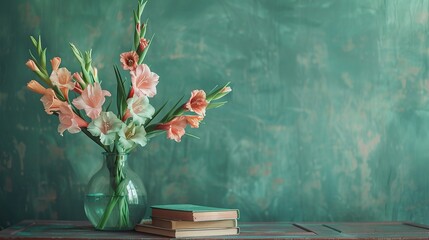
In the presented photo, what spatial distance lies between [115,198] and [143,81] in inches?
15.1

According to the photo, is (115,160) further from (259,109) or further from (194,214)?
(259,109)

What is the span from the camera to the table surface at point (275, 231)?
190cm

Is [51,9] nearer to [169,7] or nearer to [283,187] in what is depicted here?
[169,7]

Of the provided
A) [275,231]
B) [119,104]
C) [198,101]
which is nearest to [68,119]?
[119,104]

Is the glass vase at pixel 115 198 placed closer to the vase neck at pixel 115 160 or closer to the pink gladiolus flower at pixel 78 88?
the vase neck at pixel 115 160

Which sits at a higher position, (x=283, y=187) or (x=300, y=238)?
(x=283, y=187)

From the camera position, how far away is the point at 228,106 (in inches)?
96.3

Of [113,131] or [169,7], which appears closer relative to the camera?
[113,131]

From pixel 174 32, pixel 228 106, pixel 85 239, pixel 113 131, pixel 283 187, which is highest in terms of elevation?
pixel 174 32

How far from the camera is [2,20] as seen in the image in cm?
241

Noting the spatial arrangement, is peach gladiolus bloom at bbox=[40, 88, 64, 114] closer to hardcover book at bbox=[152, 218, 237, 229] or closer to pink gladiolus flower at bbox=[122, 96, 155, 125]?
pink gladiolus flower at bbox=[122, 96, 155, 125]

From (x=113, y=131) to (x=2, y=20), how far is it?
2.63 feet

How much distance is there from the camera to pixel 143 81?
1994 millimetres

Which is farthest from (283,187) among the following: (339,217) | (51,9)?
(51,9)
